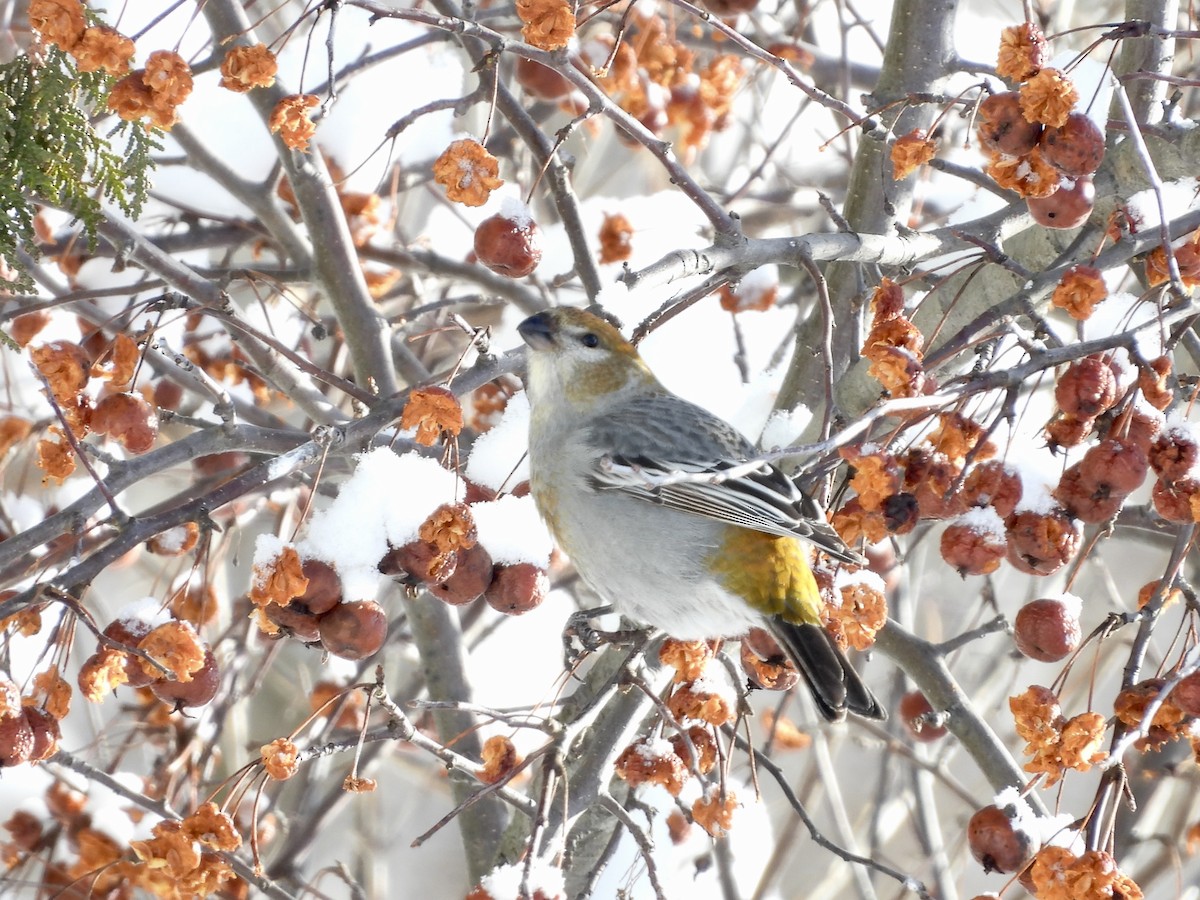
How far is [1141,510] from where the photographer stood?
9.64 ft

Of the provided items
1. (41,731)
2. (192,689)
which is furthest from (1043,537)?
(41,731)

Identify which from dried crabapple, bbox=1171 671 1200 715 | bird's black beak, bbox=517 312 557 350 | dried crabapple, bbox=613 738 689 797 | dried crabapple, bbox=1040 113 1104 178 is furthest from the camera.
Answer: bird's black beak, bbox=517 312 557 350

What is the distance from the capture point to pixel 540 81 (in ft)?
12.5

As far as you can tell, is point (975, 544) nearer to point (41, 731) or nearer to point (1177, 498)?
point (1177, 498)

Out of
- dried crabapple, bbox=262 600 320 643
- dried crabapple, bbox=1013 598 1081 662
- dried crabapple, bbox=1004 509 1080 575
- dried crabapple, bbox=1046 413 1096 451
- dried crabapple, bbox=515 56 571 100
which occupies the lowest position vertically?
dried crabapple, bbox=262 600 320 643

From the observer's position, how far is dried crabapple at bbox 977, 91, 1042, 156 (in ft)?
6.77

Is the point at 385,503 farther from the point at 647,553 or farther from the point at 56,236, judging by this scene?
the point at 56,236

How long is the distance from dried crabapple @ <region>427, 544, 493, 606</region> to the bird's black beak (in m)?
0.77

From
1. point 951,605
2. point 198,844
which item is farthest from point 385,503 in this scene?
point 951,605

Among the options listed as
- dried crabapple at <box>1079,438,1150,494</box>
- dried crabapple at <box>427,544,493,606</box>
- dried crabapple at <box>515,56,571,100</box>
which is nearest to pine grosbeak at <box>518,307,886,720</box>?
dried crabapple at <box>427,544,493,606</box>

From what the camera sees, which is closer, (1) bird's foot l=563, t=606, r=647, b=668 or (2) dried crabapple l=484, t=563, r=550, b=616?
(2) dried crabapple l=484, t=563, r=550, b=616

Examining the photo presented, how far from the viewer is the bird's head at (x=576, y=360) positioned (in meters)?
3.01

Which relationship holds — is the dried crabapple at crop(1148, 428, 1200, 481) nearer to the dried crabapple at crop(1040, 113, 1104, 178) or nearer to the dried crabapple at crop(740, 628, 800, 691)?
the dried crabapple at crop(1040, 113, 1104, 178)

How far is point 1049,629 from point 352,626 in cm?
126
